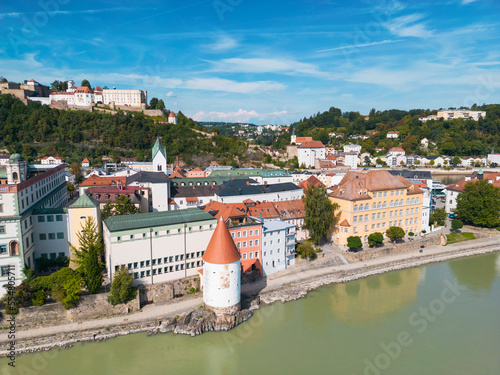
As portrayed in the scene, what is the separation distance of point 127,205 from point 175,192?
7722 mm

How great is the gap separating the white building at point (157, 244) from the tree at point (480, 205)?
25.5 meters

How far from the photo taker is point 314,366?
614 inches

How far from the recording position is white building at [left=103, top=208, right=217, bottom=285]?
1898 centimetres

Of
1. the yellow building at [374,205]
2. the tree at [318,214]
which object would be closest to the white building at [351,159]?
the yellow building at [374,205]

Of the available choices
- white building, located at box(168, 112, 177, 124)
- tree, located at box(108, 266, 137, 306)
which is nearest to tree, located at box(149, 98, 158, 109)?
white building, located at box(168, 112, 177, 124)

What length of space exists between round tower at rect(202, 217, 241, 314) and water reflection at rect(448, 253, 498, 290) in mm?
16431

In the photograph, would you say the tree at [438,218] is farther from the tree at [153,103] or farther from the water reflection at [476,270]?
the tree at [153,103]

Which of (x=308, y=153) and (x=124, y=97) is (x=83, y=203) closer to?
(x=308, y=153)

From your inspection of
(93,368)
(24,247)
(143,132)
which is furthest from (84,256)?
(143,132)

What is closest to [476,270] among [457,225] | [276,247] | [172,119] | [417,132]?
[457,225]

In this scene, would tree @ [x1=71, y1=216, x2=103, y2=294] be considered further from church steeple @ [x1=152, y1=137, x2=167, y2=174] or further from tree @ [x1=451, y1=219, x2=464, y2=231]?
tree @ [x1=451, y1=219, x2=464, y2=231]

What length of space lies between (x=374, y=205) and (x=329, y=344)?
14.2 metres

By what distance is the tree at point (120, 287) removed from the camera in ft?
58.7

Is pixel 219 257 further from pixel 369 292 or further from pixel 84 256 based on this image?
pixel 369 292
